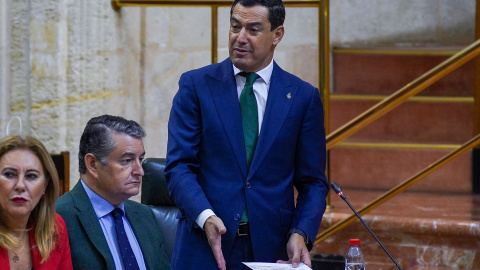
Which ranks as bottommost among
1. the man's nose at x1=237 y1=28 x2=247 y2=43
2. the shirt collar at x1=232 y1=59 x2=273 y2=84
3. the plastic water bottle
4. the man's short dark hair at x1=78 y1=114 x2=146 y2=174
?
the plastic water bottle

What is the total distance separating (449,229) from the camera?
167 inches

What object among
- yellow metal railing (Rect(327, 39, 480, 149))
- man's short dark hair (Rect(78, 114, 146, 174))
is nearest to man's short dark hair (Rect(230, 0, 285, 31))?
man's short dark hair (Rect(78, 114, 146, 174))

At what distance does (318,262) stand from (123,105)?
5.34ft

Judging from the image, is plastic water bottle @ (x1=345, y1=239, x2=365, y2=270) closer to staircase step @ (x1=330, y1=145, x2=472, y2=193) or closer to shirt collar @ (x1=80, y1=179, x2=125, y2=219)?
shirt collar @ (x1=80, y1=179, x2=125, y2=219)

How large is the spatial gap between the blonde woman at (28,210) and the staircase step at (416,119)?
3.51m

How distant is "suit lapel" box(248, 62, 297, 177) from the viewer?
263cm

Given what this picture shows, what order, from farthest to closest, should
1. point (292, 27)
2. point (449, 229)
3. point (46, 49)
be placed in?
1. point (292, 27)
2. point (46, 49)
3. point (449, 229)

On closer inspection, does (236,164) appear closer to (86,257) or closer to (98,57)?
(86,257)

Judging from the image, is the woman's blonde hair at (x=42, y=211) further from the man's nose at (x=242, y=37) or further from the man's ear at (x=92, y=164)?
the man's nose at (x=242, y=37)

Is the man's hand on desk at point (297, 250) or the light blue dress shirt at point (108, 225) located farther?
the light blue dress shirt at point (108, 225)

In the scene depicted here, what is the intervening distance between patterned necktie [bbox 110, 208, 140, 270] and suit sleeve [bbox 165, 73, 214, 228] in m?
0.20

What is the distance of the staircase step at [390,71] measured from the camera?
19.5 feet

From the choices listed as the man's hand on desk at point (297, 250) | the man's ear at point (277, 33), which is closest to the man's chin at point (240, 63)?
the man's ear at point (277, 33)

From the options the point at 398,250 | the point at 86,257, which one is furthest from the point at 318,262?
the point at 86,257
